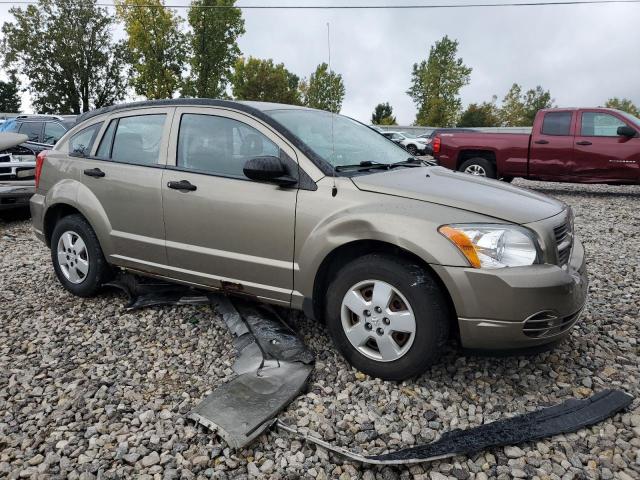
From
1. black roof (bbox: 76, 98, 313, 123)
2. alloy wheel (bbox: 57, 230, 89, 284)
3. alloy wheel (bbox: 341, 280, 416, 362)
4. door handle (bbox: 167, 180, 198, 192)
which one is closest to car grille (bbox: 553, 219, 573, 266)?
alloy wheel (bbox: 341, 280, 416, 362)

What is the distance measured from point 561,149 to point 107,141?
27.5 feet

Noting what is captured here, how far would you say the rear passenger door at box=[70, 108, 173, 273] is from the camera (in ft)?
11.7

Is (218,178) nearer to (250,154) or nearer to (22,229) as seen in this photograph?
(250,154)

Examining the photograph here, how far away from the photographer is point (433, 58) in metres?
47.8

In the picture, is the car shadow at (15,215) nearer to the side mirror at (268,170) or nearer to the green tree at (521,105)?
the side mirror at (268,170)

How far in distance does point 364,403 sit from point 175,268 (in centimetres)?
173

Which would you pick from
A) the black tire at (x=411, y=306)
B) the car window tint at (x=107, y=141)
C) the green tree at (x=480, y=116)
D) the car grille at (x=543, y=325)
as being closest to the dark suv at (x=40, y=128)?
the car window tint at (x=107, y=141)

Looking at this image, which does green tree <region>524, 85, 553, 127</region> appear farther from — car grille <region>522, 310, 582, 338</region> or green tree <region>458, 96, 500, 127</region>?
car grille <region>522, 310, 582, 338</region>

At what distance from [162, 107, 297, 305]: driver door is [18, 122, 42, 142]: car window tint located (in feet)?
25.3

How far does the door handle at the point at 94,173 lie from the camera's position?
3.85m

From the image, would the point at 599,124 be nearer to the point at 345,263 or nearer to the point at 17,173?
the point at 345,263

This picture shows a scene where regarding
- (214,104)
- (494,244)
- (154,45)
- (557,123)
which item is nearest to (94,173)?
(214,104)

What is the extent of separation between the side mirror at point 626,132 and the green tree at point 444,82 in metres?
39.0

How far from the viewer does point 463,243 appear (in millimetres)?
2500
